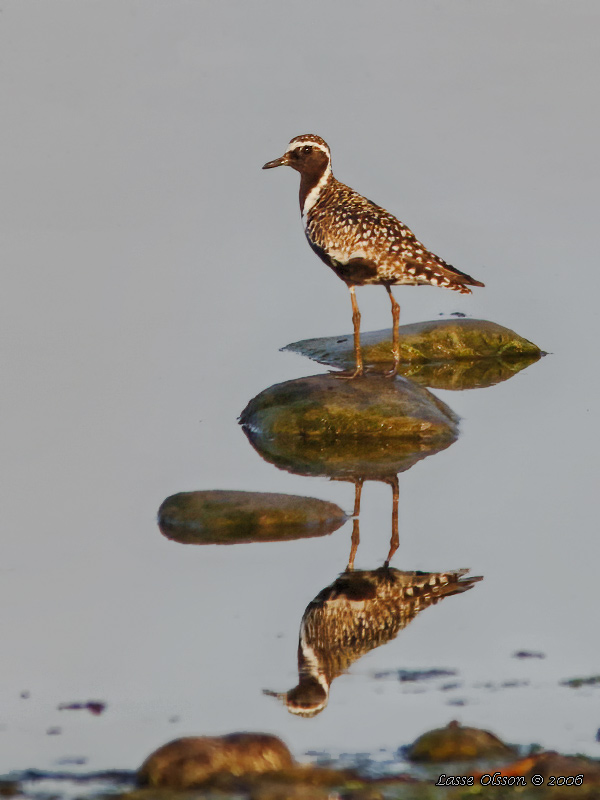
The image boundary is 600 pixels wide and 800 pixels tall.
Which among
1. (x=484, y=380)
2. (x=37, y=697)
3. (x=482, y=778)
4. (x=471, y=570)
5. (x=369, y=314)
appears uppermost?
(x=369, y=314)

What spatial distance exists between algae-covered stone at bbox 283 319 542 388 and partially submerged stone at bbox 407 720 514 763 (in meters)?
8.66

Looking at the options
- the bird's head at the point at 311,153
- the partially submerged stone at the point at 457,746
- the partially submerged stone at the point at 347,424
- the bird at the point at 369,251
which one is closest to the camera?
the partially submerged stone at the point at 457,746

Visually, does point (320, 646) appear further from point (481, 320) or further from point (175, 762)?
point (481, 320)

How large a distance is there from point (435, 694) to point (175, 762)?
1987 millimetres

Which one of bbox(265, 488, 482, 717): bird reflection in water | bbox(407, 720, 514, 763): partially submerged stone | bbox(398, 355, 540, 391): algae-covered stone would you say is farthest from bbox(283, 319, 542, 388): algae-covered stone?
bbox(407, 720, 514, 763): partially submerged stone

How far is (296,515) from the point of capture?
11.3 m

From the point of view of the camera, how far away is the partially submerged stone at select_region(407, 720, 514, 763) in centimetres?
741

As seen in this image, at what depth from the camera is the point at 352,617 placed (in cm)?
958

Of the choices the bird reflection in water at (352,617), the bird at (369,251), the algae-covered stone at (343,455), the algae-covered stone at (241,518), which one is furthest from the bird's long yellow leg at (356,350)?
the bird reflection in water at (352,617)

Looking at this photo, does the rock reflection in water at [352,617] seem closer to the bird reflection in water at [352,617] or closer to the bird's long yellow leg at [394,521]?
the bird reflection in water at [352,617]

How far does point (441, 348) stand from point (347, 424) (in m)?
3.61

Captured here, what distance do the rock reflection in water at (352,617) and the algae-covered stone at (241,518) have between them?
0.93 meters

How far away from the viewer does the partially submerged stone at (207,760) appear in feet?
23.2

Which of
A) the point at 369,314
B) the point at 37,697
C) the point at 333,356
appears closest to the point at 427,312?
the point at 369,314
